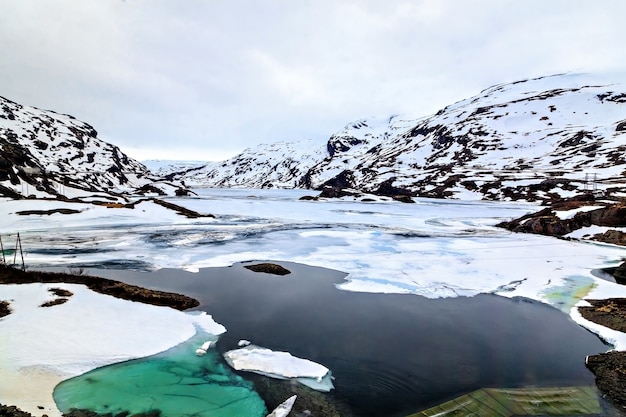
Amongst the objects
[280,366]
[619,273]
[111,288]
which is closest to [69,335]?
[111,288]

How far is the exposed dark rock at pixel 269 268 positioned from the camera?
64.4 ft

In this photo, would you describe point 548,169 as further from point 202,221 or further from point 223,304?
point 223,304

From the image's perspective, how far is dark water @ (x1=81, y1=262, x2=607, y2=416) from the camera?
29.9ft

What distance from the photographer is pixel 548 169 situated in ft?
320

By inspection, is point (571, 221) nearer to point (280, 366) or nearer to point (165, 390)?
point (280, 366)

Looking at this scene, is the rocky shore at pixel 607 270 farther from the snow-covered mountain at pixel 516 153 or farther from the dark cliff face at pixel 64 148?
the dark cliff face at pixel 64 148

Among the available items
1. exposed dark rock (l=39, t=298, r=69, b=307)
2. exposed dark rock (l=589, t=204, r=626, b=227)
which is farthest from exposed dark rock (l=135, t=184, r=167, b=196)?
exposed dark rock (l=589, t=204, r=626, b=227)

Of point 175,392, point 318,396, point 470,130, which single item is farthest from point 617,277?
point 470,130

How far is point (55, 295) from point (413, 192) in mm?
91920

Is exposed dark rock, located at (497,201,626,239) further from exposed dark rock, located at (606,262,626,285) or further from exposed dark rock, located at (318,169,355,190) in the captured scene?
exposed dark rock, located at (318,169,355,190)

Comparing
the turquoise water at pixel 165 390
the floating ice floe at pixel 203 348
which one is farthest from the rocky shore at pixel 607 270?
the floating ice floe at pixel 203 348

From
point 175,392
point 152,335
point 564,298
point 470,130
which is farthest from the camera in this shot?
point 470,130

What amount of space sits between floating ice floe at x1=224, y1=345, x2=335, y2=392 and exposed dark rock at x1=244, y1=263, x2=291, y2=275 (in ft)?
29.5

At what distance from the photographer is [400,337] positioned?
38.5ft
